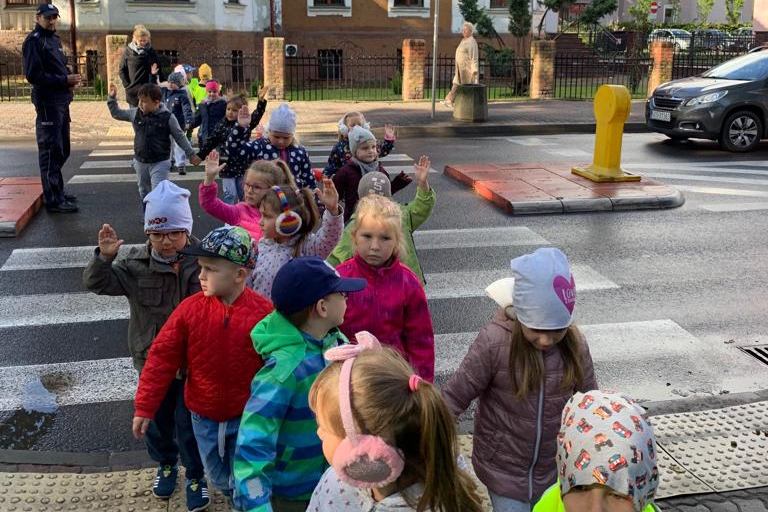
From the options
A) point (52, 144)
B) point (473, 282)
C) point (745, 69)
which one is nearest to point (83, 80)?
point (52, 144)

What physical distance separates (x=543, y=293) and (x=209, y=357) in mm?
1529

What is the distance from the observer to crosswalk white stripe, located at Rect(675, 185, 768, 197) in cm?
1262

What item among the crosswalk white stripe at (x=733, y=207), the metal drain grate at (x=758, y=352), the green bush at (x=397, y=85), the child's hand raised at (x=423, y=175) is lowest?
the metal drain grate at (x=758, y=352)

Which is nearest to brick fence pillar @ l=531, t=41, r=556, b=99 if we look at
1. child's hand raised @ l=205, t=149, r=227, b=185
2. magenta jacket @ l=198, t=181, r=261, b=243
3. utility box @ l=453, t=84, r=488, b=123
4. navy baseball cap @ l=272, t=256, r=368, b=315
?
utility box @ l=453, t=84, r=488, b=123

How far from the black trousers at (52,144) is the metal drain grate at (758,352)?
8273mm

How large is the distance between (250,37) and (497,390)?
3004 cm

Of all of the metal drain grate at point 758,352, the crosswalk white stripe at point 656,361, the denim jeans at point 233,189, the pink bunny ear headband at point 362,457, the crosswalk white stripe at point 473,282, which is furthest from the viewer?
the denim jeans at point 233,189

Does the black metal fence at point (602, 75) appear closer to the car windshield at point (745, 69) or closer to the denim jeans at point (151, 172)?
the car windshield at point (745, 69)

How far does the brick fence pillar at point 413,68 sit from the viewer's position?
2452 cm

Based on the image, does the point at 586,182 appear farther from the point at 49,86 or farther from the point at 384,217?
the point at 384,217

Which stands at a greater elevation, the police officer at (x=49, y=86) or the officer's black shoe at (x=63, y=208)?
the police officer at (x=49, y=86)

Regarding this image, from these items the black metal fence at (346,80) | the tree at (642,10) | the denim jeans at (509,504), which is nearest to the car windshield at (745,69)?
the black metal fence at (346,80)

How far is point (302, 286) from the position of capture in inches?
127

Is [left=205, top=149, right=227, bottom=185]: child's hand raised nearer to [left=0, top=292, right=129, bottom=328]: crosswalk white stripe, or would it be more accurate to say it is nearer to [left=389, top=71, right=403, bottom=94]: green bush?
[left=0, top=292, right=129, bottom=328]: crosswalk white stripe
